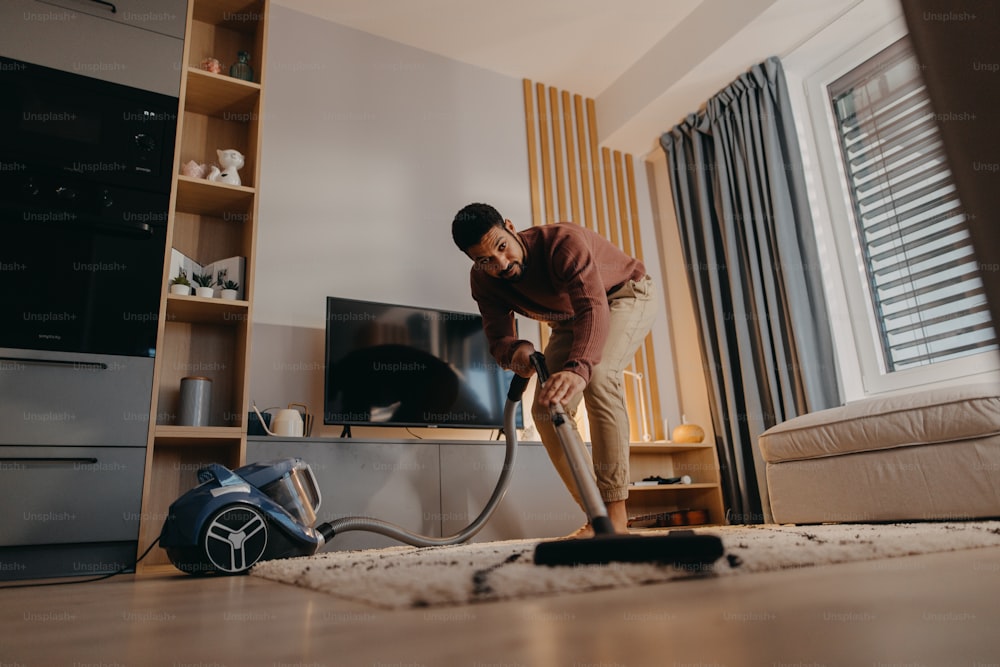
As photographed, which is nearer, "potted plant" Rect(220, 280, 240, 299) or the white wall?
"potted plant" Rect(220, 280, 240, 299)

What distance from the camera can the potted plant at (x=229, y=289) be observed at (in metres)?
2.60

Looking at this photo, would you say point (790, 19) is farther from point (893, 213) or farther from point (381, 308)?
point (381, 308)

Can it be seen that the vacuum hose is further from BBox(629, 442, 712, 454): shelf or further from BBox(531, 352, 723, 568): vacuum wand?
BBox(629, 442, 712, 454): shelf

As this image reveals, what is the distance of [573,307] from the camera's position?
1931mm

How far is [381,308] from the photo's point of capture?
3.12 metres

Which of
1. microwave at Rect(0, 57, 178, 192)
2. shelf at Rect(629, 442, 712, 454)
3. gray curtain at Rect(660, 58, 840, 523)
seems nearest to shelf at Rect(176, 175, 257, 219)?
microwave at Rect(0, 57, 178, 192)

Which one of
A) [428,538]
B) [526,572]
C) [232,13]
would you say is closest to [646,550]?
[526,572]

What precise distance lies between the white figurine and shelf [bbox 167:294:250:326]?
1.79ft

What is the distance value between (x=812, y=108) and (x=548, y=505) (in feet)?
8.56

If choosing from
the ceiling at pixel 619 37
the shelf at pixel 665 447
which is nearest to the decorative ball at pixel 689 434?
the shelf at pixel 665 447

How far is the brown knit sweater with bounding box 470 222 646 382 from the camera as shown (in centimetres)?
184

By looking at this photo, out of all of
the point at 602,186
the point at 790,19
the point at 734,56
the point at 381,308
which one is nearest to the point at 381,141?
the point at 381,308

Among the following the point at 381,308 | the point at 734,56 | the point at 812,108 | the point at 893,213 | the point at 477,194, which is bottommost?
the point at 381,308

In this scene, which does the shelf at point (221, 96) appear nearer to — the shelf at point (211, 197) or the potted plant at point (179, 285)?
the shelf at point (211, 197)
